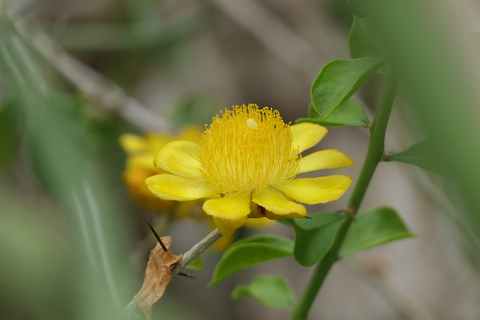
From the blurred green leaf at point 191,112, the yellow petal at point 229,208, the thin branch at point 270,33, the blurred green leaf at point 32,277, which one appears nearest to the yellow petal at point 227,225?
the yellow petal at point 229,208

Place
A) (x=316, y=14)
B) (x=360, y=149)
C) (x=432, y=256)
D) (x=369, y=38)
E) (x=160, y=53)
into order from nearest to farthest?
(x=369, y=38)
(x=432, y=256)
(x=160, y=53)
(x=360, y=149)
(x=316, y=14)

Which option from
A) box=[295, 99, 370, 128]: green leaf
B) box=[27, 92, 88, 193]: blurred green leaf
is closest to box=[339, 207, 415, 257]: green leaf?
box=[295, 99, 370, 128]: green leaf

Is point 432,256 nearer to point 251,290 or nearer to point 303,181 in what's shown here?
point 251,290

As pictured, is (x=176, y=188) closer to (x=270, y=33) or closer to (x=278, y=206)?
(x=278, y=206)

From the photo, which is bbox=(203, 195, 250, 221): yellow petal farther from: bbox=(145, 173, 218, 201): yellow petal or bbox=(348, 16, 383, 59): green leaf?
bbox=(348, 16, 383, 59): green leaf

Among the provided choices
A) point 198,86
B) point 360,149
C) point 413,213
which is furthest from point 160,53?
point 413,213

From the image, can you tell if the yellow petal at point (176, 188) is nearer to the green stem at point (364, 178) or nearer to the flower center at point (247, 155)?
the flower center at point (247, 155)
